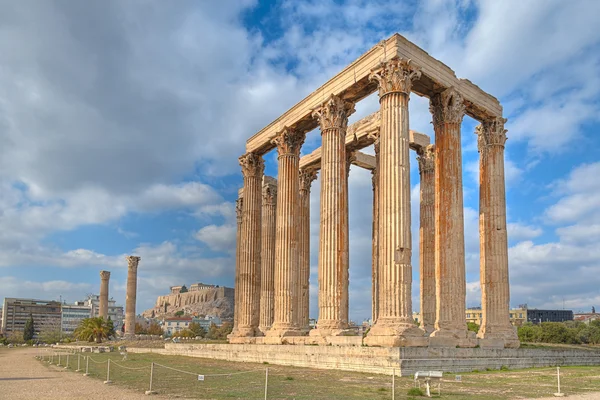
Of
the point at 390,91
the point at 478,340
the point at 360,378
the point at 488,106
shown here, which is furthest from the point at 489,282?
the point at 360,378

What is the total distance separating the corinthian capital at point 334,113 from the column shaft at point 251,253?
1087 cm

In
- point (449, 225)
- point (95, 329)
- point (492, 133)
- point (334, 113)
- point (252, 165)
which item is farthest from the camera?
point (95, 329)

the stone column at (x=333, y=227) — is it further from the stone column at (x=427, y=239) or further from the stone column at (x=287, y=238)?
the stone column at (x=427, y=239)

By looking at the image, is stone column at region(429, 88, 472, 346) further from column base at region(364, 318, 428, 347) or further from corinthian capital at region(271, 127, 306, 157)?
Answer: corinthian capital at region(271, 127, 306, 157)

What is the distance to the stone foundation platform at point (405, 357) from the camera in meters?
21.7

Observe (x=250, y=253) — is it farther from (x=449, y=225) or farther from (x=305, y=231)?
(x=449, y=225)

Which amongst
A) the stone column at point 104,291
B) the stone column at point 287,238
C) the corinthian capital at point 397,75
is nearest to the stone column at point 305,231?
the stone column at point 287,238

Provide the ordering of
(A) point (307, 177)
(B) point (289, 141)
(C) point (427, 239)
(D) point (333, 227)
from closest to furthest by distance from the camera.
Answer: (D) point (333, 227)
(C) point (427, 239)
(B) point (289, 141)
(A) point (307, 177)

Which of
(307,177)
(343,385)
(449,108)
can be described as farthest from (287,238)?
(343,385)

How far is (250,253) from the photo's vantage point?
4134cm

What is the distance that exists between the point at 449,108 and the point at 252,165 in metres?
17.0

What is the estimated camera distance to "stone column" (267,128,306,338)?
34.4 meters

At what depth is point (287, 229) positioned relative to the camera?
35.8 metres

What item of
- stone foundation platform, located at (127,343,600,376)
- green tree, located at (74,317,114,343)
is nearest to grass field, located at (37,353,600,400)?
stone foundation platform, located at (127,343,600,376)
